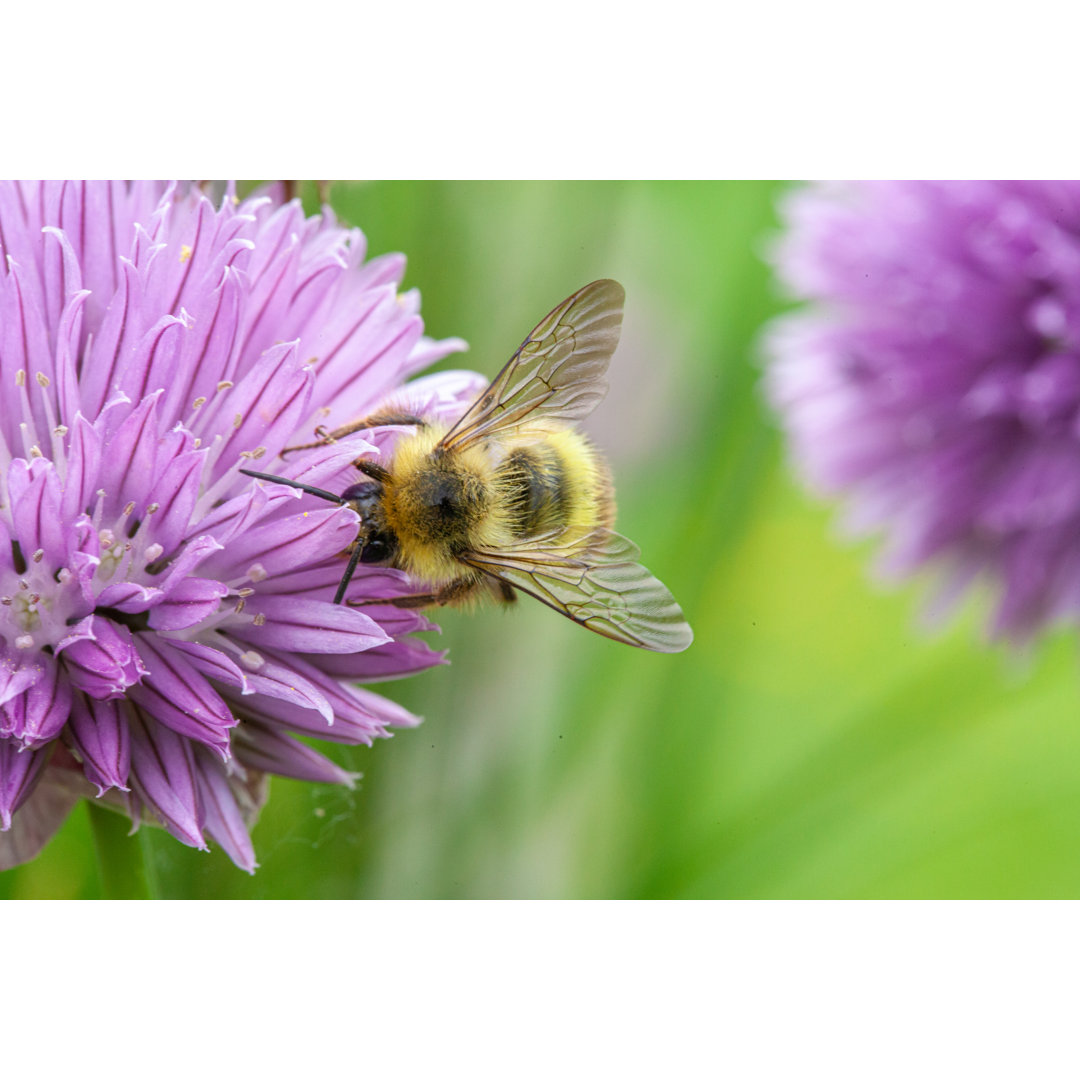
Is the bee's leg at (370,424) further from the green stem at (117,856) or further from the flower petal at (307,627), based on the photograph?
the green stem at (117,856)

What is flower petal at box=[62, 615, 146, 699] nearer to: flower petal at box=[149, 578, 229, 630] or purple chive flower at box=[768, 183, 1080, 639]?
flower petal at box=[149, 578, 229, 630]

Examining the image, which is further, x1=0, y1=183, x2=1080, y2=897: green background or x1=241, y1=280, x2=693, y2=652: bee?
x1=0, y1=183, x2=1080, y2=897: green background

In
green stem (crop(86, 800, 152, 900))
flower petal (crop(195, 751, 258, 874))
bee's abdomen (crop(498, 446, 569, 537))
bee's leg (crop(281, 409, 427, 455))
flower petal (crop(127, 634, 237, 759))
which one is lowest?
green stem (crop(86, 800, 152, 900))

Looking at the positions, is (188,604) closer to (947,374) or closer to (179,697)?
(179,697)

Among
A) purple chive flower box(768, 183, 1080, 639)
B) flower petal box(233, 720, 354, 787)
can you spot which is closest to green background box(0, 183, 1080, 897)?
purple chive flower box(768, 183, 1080, 639)

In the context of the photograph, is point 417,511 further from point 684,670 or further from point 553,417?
point 684,670
